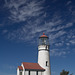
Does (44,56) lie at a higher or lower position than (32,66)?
higher

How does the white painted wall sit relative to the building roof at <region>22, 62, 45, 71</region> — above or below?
above

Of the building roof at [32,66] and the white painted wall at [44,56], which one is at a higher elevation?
the white painted wall at [44,56]

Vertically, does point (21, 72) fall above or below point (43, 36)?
below

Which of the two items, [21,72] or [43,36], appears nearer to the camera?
[21,72]

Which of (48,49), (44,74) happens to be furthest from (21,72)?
(48,49)

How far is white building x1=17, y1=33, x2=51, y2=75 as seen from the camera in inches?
1725

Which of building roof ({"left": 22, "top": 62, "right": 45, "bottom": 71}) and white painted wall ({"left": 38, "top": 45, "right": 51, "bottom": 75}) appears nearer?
building roof ({"left": 22, "top": 62, "right": 45, "bottom": 71})

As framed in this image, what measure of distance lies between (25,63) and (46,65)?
18.1ft

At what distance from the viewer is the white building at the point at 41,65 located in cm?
4381

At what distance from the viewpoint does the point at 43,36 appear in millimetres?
48719

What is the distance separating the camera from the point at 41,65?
4662 centimetres

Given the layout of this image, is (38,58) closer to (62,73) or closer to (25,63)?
(25,63)

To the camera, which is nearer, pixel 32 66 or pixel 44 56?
pixel 32 66

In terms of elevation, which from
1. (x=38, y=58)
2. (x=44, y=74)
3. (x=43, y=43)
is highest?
(x=43, y=43)
